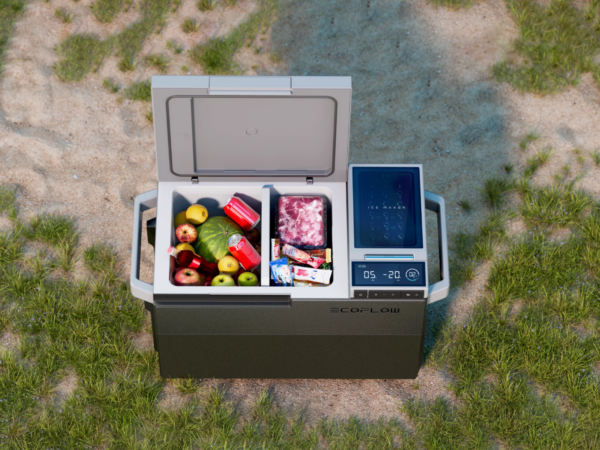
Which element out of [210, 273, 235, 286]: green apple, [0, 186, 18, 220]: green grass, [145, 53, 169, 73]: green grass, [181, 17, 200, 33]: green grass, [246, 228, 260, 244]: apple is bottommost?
[0, 186, 18, 220]: green grass

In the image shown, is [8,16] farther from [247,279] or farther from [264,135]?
[247,279]

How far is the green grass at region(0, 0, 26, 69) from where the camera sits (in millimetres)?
6129

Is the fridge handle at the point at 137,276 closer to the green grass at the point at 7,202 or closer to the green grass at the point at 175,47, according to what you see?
the green grass at the point at 7,202

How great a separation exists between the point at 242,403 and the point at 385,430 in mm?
846

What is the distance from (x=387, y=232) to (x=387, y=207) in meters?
0.14

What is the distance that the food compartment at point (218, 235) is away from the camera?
376 centimetres

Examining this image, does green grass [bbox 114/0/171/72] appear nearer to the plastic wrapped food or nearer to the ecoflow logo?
the plastic wrapped food

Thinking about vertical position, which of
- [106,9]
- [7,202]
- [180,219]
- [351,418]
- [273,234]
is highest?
[106,9]

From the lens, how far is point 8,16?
6293mm

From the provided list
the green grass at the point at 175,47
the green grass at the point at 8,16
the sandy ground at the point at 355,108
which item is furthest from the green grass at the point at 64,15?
the green grass at the point at 175,47

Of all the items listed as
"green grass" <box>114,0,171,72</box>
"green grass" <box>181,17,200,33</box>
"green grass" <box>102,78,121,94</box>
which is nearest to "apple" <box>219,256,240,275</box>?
"green grass" <box>102,78,121,94</box>

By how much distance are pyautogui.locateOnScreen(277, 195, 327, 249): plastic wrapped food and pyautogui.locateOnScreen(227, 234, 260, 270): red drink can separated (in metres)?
0.21

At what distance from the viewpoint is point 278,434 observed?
13.4 feet

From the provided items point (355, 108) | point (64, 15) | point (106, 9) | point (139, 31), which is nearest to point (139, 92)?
point (139, 31)
